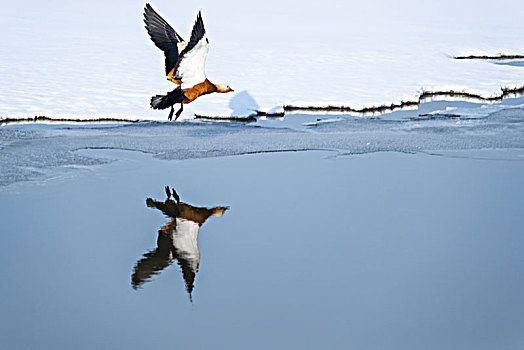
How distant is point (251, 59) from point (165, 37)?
5.98m

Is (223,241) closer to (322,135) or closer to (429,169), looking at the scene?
(429,169)

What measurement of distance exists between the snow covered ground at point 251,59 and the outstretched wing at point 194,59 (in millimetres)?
1824

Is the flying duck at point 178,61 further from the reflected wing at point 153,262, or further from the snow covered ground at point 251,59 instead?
the reflected wing at point 153,262

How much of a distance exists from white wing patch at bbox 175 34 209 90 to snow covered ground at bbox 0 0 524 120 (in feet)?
5.92

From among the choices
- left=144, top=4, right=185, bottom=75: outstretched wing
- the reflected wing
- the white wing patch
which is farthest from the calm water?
left=144, top=4, right=185, bottom=75: outstretched wing

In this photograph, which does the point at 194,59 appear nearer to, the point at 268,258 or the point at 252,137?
the point at 252,137

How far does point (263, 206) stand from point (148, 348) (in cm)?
263

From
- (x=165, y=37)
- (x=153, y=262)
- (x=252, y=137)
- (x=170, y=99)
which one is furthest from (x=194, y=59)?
(x=153, y=262)

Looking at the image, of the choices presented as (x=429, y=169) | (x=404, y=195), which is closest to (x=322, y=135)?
(x=429, y=169)

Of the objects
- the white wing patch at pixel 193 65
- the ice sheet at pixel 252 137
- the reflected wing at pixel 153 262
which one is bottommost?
the reflected wing at pixel 153 262

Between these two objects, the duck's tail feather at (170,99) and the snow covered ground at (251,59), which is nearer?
the duck's tail feather at (170,99)

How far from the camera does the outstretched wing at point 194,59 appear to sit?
8.24 meters

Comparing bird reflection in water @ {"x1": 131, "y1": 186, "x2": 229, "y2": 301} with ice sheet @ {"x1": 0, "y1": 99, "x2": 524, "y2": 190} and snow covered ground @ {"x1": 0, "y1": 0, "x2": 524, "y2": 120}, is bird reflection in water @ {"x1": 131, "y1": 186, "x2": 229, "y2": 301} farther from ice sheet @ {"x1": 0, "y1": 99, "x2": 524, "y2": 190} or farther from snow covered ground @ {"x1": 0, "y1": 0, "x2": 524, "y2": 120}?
snow covered ground @ {"x1": 0, "y1": 0, "x2": 524, "y2": 120}

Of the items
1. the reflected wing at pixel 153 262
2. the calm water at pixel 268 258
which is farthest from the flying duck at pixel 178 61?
the reflected wing at pixel 153 262
